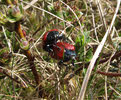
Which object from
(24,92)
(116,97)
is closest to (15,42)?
(24,92)

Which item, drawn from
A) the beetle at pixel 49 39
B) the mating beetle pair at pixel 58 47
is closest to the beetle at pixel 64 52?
the mating beetle pair at pixel 58 47

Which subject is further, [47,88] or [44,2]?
[44,2]

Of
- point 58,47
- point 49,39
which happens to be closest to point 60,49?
point 58,47

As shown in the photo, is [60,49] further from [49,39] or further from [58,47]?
[49,39]

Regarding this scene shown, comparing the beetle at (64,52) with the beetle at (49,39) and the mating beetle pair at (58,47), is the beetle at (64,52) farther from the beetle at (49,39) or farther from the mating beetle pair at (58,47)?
the beetle at (49,39)

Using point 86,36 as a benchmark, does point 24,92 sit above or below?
below

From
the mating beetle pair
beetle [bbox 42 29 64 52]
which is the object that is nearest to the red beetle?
the mating beetle pair

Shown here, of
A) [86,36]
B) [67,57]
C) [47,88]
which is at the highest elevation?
[86,36]

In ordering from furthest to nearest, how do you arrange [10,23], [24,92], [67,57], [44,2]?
[44,2] → [24,92] → [67,57] → [10,23]

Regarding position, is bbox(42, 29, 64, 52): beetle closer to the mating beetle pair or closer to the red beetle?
the mating beetle pair

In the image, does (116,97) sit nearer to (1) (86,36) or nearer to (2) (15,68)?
(1) (86,36)
